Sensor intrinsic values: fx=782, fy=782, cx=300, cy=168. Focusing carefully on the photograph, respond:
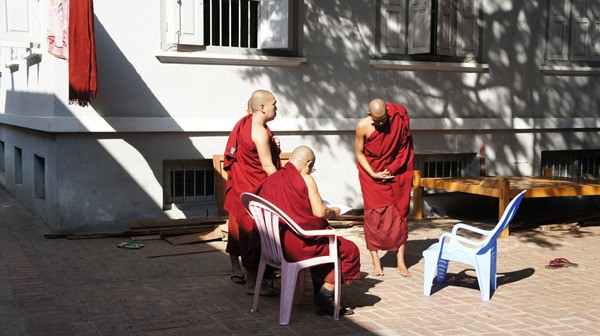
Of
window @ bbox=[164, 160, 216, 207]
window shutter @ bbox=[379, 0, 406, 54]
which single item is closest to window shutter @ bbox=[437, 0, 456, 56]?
window shutter @ bbox=[379, 0, 406, 54]

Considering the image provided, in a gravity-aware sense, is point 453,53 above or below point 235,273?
above

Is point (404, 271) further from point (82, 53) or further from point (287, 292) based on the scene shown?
point (82, 53)

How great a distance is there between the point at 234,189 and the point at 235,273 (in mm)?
870

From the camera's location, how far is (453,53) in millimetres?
12750

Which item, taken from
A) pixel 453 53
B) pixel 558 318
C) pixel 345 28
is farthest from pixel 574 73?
pixel 558 318

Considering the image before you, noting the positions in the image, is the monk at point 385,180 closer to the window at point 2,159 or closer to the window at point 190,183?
the window at point 190,183

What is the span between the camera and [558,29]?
13820 mm

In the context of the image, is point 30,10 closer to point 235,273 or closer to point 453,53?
point 235,273

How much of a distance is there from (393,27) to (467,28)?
4.62ft

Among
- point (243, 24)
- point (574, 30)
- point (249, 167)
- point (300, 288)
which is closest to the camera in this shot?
point (300, 288)

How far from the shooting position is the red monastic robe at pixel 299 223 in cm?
630

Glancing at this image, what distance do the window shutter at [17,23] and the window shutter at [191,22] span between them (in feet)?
6.27

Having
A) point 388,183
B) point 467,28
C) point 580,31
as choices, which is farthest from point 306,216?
point 580,31

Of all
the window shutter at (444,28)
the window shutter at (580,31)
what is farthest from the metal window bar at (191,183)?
the window shutter at (580,31)
